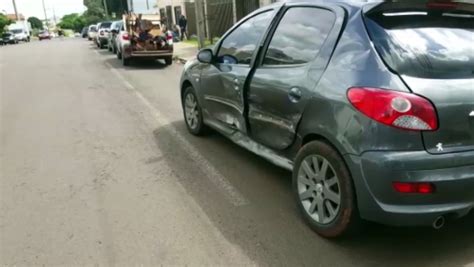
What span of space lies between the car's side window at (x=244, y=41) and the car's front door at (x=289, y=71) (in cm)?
22

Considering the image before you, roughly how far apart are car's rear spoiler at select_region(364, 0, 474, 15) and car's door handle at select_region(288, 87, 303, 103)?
74 centimetres

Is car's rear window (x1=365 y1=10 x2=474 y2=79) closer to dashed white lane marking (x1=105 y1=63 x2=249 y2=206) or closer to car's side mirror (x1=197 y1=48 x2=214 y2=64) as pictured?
dashed white lane marking (x1=105 y1=63 x2=249 y2=206)

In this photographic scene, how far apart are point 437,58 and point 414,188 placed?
844mm

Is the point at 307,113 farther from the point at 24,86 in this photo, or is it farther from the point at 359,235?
the point at 24,86

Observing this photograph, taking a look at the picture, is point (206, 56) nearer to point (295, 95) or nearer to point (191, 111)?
point (191, 111)

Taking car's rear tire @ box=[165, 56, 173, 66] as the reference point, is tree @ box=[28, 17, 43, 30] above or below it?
below

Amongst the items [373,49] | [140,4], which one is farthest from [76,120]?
[140,4]

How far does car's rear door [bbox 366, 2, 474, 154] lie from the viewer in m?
2.90

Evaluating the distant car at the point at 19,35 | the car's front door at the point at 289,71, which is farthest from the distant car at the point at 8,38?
the car's front door at the point at 289,71

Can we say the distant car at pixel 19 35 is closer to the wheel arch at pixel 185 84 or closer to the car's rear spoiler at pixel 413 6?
the wheel arch at pixel 185 84

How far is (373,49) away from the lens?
3119 mm

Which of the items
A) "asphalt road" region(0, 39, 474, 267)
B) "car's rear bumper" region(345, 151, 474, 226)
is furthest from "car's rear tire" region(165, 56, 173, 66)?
"car's rear bumper" region(345, 151, 474, 226)

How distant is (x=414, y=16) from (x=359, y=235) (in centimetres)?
159

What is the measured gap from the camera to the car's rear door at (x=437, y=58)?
290 centimetres
